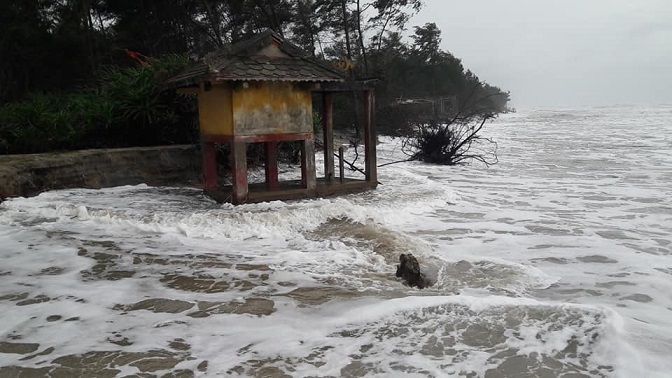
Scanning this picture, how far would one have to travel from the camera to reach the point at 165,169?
1067 centimetres

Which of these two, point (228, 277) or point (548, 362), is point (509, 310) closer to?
point (548, 362)

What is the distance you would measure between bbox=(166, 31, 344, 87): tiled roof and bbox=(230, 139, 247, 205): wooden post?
3.47ft

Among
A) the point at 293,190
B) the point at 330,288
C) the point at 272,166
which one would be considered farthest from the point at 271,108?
the point at 330,288

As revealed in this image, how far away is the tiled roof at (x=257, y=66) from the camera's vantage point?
7777 millimetres

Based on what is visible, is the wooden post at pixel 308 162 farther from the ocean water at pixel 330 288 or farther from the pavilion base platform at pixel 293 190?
the ocean water at pixel 330 288

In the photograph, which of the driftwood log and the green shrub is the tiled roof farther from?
the driftwood log

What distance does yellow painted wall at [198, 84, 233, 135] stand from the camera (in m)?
8.26

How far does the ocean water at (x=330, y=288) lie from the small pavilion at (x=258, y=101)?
0.62 m

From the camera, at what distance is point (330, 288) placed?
4840 mm

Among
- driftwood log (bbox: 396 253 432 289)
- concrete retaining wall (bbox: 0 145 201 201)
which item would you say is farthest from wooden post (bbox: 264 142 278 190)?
driftwood log (bbox: 396 253 432 289)

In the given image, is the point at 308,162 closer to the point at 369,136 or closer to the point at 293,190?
the point at 293,190

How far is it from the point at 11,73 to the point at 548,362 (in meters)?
24.1

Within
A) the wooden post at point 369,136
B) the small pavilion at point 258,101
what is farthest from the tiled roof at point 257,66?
the wooden post at point 369,136

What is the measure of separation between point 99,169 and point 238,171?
302cm
